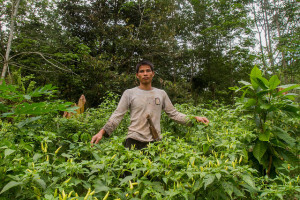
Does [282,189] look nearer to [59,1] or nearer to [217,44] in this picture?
[59,1]

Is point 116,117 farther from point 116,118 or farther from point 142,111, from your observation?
point 142,111

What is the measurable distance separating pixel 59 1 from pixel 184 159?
1289 centimetres

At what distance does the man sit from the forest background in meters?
5.74

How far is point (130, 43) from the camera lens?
1124 centimetres

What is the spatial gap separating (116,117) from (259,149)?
167cm

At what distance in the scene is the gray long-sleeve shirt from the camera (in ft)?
9.09

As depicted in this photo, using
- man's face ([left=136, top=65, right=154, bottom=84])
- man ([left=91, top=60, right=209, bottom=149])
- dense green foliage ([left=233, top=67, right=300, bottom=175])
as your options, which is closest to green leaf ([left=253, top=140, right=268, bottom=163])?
dense green foliage ([left=233, top=67, right=300, bottom=175])

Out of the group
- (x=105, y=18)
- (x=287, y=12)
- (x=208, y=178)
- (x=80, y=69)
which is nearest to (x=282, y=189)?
(x=208, y=178)

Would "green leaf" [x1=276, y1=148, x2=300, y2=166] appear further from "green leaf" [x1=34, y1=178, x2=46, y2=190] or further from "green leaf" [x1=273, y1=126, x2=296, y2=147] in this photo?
"green leaf" [x1=34, y1=178, x2=46, y2=190]

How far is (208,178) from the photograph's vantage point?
1235 mm

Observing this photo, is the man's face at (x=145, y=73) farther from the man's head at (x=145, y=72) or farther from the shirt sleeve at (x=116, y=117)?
the shirt sleeve at (x=116, y=117)

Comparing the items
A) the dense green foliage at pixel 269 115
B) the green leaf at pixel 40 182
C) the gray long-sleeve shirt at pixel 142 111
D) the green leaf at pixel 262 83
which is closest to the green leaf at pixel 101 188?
the green leaf at pixel 40 182

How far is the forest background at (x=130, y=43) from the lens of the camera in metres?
9.45

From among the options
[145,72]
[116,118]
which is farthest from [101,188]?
[145,72]
